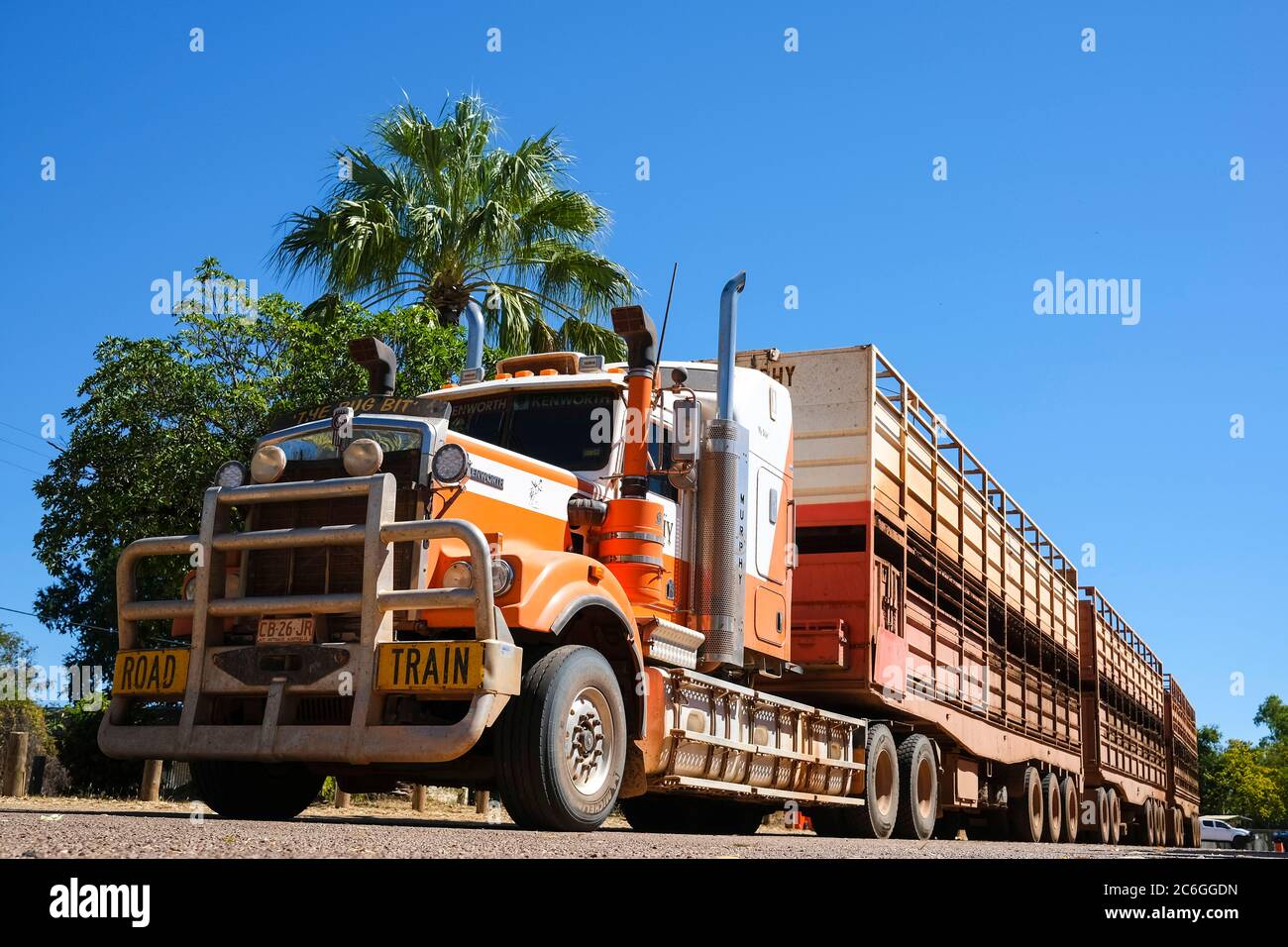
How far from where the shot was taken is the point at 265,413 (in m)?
15.9


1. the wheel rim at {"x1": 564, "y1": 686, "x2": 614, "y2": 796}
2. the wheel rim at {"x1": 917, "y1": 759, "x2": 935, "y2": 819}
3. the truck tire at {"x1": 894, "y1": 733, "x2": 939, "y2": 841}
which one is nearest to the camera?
the wheel rim at {"x1": 564, "y1": 686, "x2": 614, "y2": 796}

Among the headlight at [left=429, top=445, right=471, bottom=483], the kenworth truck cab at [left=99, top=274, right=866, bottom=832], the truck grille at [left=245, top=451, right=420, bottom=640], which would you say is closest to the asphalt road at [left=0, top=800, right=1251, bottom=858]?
the kenworth truck cab at [left=99, top=274, right=866, bottom=832]

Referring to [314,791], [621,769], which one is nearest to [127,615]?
[314,791]

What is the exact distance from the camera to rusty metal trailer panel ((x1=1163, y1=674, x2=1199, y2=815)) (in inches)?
1348

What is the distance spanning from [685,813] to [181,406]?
793 cm

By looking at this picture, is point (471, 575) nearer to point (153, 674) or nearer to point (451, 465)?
point (451, 465)

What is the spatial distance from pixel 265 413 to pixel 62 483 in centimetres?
276

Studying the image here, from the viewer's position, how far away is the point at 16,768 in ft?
46.5

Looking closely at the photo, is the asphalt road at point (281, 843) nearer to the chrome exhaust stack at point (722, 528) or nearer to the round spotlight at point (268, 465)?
the round spotlight at point (268, 465)

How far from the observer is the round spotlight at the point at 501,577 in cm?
733

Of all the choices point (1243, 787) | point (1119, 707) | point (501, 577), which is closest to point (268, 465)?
point (501, 577)

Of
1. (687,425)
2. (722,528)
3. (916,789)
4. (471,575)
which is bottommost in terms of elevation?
(916,789)

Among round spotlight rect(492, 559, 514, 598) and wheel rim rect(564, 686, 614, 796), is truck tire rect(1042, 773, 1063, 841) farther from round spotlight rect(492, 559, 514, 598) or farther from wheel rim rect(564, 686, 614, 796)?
round spotlight rect(492, 559, 514, 598)

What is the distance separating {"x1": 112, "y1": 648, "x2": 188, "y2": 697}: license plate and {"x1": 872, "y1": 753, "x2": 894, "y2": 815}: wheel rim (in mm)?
6891
